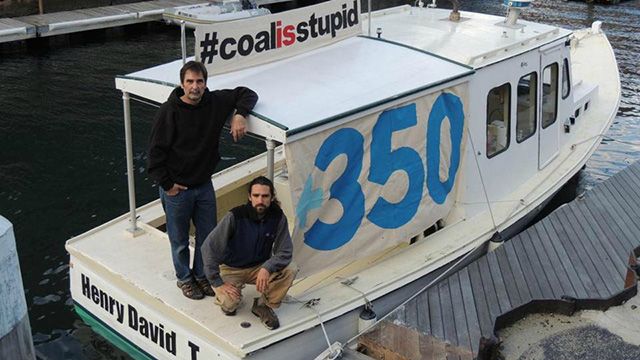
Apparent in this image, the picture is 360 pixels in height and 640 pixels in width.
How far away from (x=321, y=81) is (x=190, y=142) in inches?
60.4

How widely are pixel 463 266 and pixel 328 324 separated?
211 cm

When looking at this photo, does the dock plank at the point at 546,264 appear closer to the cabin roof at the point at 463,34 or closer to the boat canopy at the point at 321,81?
the cabin roof at the point at 463,34

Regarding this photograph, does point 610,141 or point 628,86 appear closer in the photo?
point 610,141

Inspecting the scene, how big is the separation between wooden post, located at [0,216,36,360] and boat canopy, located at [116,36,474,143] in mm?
2014

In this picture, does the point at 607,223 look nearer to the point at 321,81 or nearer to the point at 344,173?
the point at 344,173

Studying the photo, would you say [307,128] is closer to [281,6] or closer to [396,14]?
[396,14]

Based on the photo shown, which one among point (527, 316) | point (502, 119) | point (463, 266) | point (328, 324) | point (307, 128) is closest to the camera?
point (307, 128)

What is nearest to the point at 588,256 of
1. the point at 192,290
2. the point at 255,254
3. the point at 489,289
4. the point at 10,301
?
the point at 489,289

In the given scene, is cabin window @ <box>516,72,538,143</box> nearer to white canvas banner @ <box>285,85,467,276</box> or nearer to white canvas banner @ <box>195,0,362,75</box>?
white canvas banner @ <box>285,85,467,276</box>

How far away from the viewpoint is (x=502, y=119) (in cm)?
834

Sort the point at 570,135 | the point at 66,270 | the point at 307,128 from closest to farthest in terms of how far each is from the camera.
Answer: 1. the point at 307,128
2. the point at 66,270
3. the point at 570,135

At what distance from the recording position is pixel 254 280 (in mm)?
6031

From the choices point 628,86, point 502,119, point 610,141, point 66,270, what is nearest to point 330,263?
point 502,119

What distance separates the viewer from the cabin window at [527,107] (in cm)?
862
